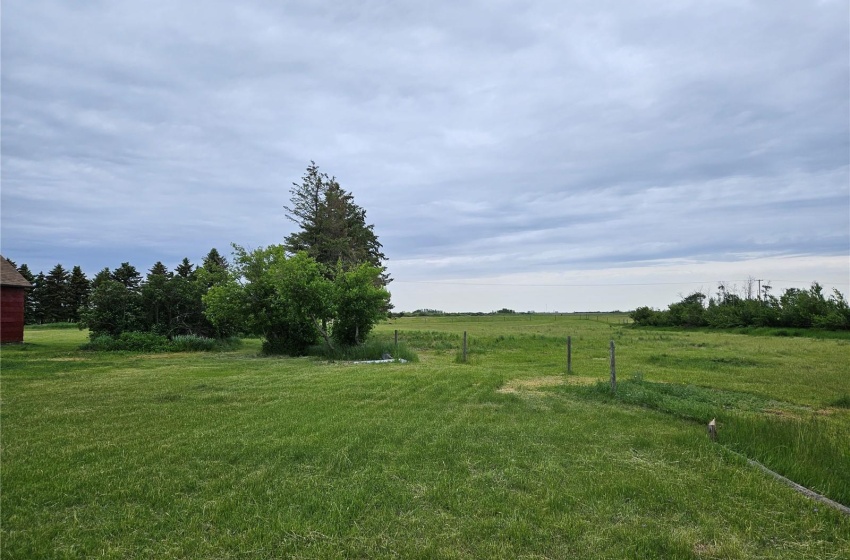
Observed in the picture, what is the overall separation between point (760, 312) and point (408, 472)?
164 ft

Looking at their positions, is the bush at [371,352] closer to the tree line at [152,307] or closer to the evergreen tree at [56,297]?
the tree line at [152,307]

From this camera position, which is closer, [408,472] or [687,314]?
[408,472]

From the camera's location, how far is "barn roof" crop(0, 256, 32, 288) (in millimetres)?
20875

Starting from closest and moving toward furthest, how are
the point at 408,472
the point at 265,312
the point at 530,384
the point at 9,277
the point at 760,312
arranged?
the point at 408,472 → the point at 530,384 → the point at 265,312 → the point at 9,277 → the point at 760,312

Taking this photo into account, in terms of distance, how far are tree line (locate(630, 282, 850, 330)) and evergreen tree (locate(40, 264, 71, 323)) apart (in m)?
66.8

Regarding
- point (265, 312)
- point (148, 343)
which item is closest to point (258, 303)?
point (265, 312)

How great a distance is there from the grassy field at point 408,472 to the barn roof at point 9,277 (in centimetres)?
1470

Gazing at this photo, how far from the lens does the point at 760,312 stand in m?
43.9

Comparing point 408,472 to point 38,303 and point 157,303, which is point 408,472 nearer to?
point 157,303

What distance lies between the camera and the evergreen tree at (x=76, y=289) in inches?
2179

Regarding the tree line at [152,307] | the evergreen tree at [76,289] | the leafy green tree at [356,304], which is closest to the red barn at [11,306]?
the tree line at [152,307]

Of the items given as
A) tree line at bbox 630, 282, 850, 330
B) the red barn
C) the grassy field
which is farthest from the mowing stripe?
tree line at bbox 630, 282, 850, 330

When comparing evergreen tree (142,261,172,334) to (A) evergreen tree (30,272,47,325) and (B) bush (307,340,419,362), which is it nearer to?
(B) bush (307,340,419,362)

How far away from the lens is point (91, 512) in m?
3.89
